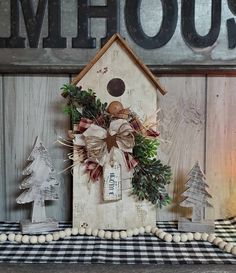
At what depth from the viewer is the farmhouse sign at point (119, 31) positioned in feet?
2.87

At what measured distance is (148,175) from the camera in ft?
2.66

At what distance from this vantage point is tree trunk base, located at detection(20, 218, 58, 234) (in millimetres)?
798

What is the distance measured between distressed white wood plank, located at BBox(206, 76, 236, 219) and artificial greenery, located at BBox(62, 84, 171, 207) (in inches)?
6.2

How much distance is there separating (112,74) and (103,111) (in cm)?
8

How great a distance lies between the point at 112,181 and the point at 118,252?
0.15m

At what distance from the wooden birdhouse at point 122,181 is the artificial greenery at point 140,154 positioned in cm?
2

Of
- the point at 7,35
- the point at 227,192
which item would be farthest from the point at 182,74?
the point at 7,35

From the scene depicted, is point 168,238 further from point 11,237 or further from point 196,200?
point 11,237

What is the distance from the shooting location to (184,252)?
0.72 meters

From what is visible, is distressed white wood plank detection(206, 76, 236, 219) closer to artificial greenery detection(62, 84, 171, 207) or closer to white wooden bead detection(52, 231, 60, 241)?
artificial greenery detection(62, 84, 171, 207)

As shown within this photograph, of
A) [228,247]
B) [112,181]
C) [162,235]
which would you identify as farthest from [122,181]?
[228,247]

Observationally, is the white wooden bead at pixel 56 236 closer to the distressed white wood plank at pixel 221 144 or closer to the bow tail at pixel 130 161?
the bow tail at pixel 130 161

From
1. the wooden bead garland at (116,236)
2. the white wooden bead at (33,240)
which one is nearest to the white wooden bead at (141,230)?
the wooden bead garland at (116,236)

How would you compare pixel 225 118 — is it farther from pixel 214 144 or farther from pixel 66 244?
pixel 66 244
